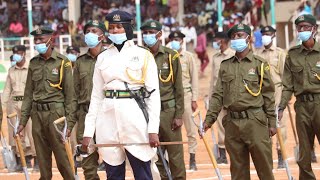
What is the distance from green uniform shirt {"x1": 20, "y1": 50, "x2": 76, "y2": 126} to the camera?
1470cm

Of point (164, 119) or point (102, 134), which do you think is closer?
point (102, 134)

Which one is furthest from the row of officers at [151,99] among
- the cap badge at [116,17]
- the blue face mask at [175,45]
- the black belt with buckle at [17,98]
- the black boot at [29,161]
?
the black boot at [29,161]

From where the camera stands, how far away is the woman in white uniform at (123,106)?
436 inches

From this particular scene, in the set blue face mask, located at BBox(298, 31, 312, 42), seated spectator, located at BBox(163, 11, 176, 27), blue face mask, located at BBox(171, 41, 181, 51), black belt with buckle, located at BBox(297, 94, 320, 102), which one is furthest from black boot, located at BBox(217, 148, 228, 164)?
seated spectator, located at BBox(163, 11, 176, 27)

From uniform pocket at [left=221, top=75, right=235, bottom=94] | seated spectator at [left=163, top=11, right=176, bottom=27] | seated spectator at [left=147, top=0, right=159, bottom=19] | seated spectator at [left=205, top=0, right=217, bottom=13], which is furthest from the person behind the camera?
seated spectator at [left=205, top=0, right=217, bottom=13]

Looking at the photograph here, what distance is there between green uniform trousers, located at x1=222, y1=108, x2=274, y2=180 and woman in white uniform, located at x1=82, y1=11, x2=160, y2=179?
2084 mm

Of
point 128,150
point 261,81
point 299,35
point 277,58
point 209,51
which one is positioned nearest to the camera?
point 128,150

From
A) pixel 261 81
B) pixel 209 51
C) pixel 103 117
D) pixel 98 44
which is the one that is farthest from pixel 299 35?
pixel 209 51

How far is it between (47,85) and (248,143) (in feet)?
9.92

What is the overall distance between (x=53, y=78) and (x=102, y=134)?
3631 mm

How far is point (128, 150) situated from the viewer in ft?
36.3

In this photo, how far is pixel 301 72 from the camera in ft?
45.8

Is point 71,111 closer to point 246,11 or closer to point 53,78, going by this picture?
point 53,78

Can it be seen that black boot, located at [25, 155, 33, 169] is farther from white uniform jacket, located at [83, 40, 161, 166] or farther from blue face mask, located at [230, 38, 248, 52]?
white uniform jacket, located at [83, 40, 161, 166]
